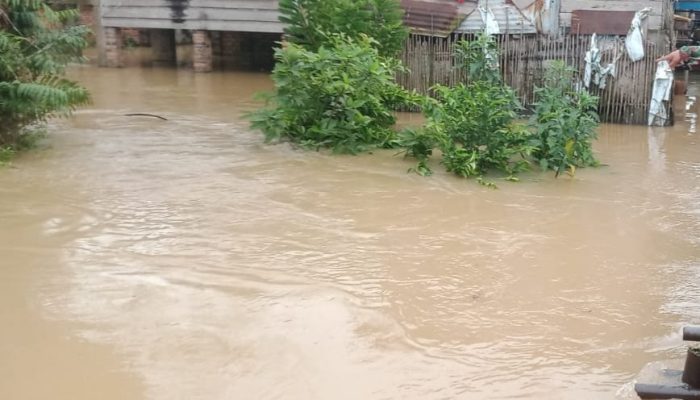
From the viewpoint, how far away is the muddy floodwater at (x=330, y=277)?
11.3 ft

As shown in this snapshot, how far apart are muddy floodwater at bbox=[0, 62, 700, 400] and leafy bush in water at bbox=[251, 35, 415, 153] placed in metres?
0.42

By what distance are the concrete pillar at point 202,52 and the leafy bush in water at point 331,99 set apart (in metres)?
6.48

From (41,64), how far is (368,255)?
409cm

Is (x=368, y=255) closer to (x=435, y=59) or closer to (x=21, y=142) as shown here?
(x=21, y=142)

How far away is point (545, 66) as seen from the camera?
9789 millimetres

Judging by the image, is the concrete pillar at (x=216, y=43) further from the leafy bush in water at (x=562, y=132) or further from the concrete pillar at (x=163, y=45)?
the leafy bush in water at (x=562, y=132)

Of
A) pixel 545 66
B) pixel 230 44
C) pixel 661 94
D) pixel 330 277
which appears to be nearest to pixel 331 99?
pixel 545 66

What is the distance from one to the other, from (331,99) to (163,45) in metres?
9.49

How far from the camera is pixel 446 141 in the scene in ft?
23.0

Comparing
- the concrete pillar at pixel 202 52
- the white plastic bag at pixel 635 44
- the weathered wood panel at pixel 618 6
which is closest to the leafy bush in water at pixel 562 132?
the white plastic bag at pixel 635 44

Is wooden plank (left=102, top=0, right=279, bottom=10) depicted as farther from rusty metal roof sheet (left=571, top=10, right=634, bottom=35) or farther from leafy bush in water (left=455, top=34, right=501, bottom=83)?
leafy bush in water (left=455, top=34, right=501, bottom=83)

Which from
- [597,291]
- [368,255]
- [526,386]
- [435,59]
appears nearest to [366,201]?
[368,255]

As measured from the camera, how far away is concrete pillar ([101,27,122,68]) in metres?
14.8

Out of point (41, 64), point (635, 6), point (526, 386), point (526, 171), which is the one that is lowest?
point (526, 386)
